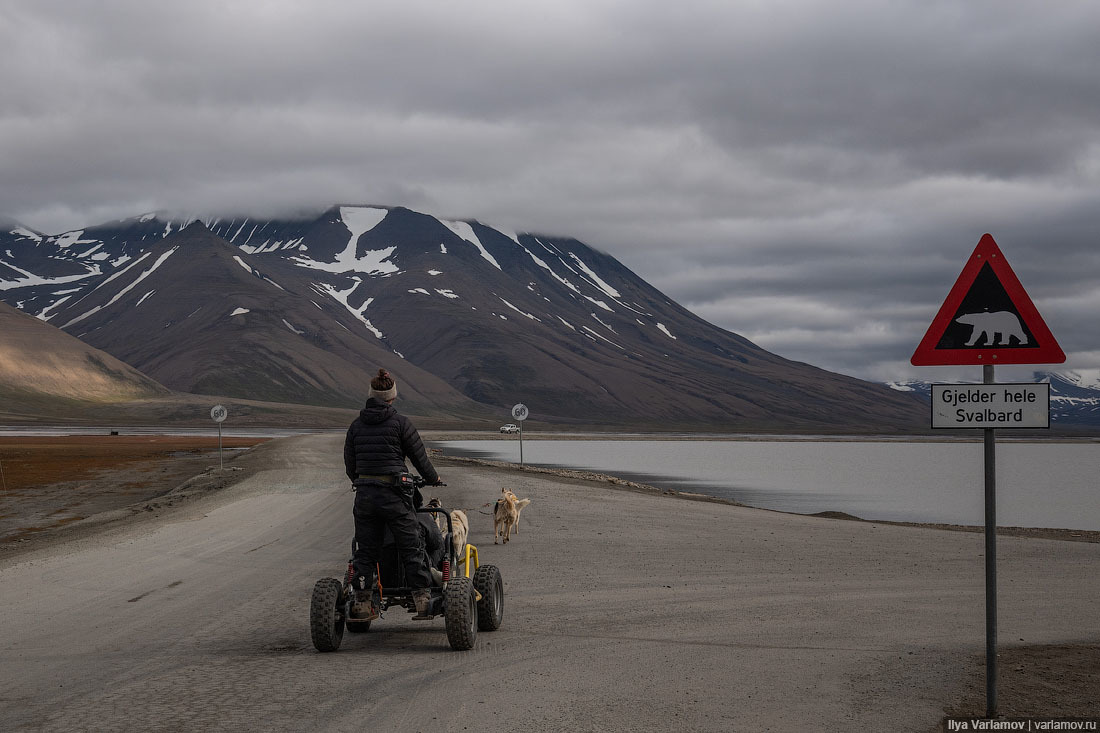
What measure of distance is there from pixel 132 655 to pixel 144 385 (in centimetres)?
19701

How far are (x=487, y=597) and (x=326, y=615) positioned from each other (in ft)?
5.66

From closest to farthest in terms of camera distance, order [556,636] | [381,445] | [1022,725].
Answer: [1022,725] → [381,445] → [556,636]

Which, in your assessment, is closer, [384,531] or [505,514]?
[384,531]

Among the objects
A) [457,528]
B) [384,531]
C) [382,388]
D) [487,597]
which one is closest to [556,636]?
[487,597]

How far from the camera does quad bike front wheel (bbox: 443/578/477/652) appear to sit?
29.2 feet

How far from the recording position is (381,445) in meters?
8.86

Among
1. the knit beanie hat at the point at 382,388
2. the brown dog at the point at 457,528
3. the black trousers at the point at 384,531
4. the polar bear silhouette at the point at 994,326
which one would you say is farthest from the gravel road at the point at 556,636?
the polar bear silhouette at the point at 994,326

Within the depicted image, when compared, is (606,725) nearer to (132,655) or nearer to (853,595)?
(132,655)

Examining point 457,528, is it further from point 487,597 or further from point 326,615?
point 326,615

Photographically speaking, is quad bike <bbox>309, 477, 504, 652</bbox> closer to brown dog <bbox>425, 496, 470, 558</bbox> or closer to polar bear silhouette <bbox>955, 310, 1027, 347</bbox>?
brown dog <bbox>425, 496, 470, 558</bbox>

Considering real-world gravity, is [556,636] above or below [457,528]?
below

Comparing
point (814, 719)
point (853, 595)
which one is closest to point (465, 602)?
point (814, 719)

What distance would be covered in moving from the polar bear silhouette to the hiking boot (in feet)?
16.3

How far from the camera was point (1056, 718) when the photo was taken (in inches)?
271
